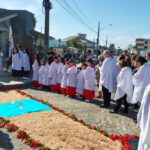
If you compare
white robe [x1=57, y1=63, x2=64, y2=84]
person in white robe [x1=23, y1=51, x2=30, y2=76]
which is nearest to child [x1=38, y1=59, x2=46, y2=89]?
white robe [x1=57, y1=63, x2=64, y2=84]

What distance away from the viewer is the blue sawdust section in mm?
9273

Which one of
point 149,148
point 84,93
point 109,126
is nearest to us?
point 149,148

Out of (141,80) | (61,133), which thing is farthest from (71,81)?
(61,133)

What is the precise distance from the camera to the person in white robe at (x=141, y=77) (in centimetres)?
854

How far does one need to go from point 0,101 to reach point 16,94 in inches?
63.0

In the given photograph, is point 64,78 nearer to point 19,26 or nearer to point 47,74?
point 47,74

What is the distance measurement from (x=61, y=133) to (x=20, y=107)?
315 centimetres

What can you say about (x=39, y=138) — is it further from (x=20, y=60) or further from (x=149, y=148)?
(x=20, y=60)

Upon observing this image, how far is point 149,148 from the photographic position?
3385mm

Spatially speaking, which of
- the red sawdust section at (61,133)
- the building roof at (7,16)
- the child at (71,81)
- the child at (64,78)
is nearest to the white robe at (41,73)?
the child at (64,78)

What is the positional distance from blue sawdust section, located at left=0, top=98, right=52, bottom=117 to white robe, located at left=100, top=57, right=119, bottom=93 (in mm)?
2051

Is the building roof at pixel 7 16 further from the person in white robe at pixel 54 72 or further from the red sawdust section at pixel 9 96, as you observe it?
the red sawdust section at pixel 9 96

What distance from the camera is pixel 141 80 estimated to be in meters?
8.67

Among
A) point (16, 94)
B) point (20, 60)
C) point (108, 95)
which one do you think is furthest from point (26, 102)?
point (20, 60)
